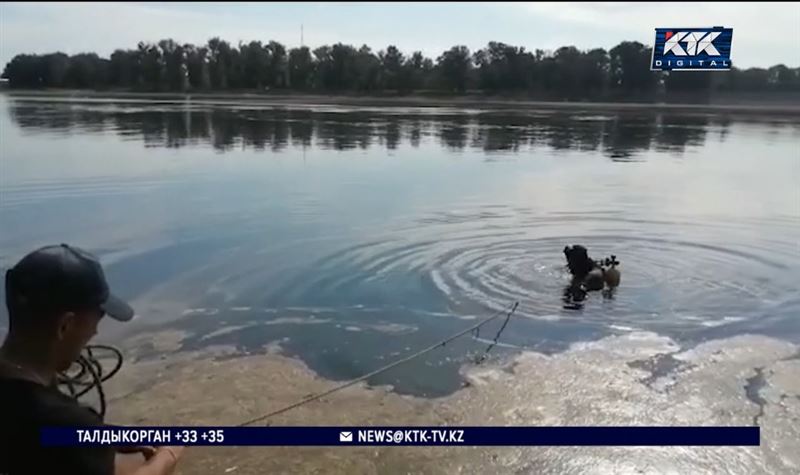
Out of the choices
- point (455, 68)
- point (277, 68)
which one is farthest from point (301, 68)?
point (455, 68)

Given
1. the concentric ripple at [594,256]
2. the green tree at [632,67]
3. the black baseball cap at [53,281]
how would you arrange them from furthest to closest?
the concentric ripple at [594,256] → the green tree at [632,67] → the black baseball cap at [53,281]

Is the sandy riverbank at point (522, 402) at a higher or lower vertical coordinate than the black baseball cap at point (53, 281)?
lower

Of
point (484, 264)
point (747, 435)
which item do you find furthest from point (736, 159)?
point (747, 435)

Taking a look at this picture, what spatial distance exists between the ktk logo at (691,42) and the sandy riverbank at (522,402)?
8.07 ft

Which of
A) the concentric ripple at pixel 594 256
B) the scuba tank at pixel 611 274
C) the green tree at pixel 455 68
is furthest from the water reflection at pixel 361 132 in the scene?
the scuba tank at pixel 611 274

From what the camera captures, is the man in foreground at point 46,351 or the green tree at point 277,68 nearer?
the man in foreground at point 46,351

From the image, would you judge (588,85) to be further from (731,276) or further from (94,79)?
(94,79)

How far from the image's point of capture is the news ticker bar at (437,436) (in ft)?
9.02

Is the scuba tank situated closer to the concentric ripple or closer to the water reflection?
the concentric ripple

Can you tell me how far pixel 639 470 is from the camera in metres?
4.18

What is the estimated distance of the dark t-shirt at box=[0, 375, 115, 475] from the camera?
6.30 feet

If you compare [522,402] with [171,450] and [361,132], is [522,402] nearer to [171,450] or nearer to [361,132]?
[171,450]

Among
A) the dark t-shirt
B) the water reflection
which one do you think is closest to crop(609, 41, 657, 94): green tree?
the dark t-shirt

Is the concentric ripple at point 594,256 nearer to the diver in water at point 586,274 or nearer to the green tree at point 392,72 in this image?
the diver in water at point 586,274
